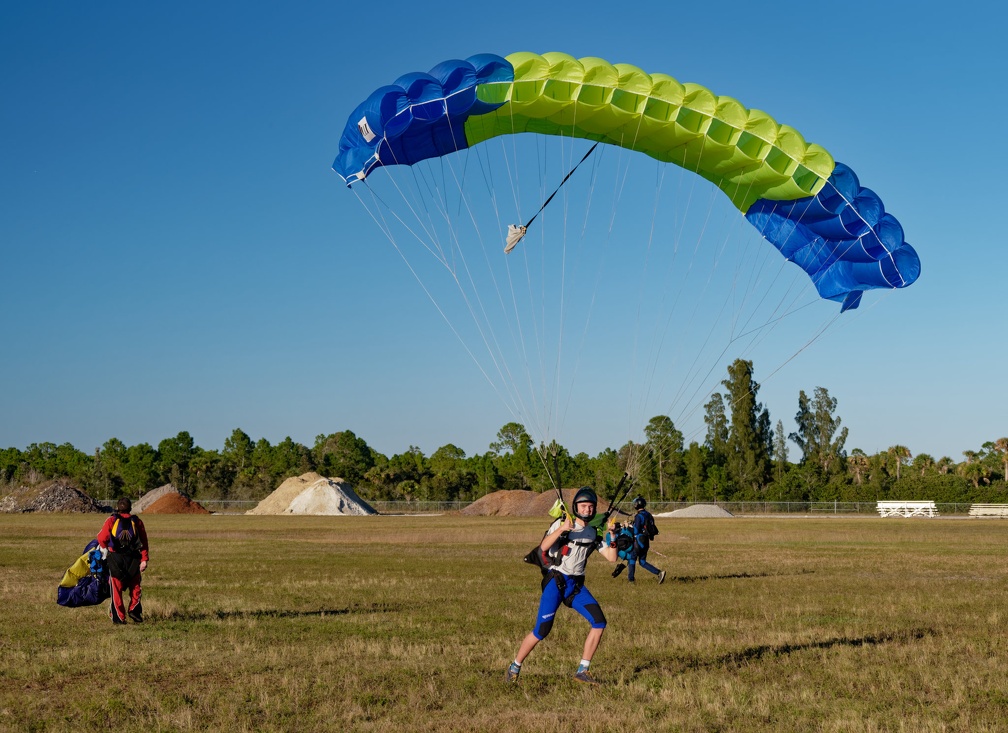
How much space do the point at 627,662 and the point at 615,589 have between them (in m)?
7.68

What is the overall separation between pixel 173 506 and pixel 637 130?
2616 inches

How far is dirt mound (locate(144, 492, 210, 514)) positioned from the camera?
240 feet

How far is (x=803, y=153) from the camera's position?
15070 millimetres

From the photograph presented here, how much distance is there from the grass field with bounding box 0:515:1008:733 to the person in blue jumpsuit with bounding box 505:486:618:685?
310mm

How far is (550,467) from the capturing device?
102 metres

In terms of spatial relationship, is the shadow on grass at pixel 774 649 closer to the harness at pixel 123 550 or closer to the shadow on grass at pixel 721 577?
the harness at pixel 123 550

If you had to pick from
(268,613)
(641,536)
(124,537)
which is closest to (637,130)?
(641,536)

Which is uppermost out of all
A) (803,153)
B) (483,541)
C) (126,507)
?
(803,153)

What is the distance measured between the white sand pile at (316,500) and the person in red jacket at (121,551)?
6096 cm

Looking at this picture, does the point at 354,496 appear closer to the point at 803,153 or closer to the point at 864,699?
the point at 803,153

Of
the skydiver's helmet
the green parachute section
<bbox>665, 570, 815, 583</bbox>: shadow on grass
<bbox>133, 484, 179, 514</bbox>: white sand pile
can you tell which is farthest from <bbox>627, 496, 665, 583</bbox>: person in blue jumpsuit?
<bbox>133, 484, 179, 514</bbox>: white sand pile

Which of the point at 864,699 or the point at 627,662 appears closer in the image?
the point at 864,699

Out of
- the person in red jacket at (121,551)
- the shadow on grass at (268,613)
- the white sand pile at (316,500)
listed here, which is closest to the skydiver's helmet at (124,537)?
the person in red jacket at (121,551)

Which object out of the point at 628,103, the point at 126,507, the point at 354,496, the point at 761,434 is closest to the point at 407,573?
the point at 126,507
